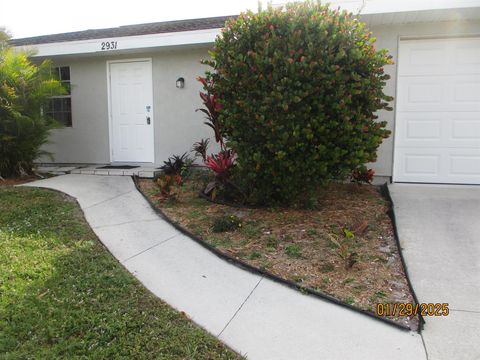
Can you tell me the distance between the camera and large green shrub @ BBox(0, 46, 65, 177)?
7137 mm

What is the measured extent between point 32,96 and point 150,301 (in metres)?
5.66

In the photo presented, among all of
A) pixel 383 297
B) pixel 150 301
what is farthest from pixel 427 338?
pixel 150 301

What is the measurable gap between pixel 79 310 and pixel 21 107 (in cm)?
540

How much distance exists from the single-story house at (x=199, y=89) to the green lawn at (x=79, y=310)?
175 inches

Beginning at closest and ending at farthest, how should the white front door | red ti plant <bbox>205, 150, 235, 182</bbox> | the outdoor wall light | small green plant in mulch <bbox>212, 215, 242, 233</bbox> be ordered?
small green plant in mulch <bbox>212, 215, 242, 233</bbox> → red ti plant <bbox>205, 150, 235, 182</bbox> → the outdoor wall light → the white front door

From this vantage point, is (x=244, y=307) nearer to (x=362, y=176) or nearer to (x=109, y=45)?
A: (x=362, y=176)

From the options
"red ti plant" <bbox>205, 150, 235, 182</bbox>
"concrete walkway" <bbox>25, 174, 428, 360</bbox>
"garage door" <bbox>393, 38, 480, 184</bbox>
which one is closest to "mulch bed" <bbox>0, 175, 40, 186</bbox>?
"concrete walkway" <bbox>25, 174, 428, 360</bbox>

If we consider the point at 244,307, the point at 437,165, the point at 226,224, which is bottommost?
the point at 244,307

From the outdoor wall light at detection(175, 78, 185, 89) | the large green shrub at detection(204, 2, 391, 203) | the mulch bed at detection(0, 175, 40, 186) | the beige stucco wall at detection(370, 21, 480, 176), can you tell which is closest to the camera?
the large green shrub at detection(204, 2, 391, 203)

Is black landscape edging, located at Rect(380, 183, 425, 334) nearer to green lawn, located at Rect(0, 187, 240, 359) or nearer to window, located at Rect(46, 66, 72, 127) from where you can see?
green lawn, located at Rect(0, 187, 240, 359)

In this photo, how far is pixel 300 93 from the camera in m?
4.46

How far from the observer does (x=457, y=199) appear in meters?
5.83

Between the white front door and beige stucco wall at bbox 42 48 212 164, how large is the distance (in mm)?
165

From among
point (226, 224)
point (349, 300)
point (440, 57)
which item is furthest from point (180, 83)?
point (349, 300)
